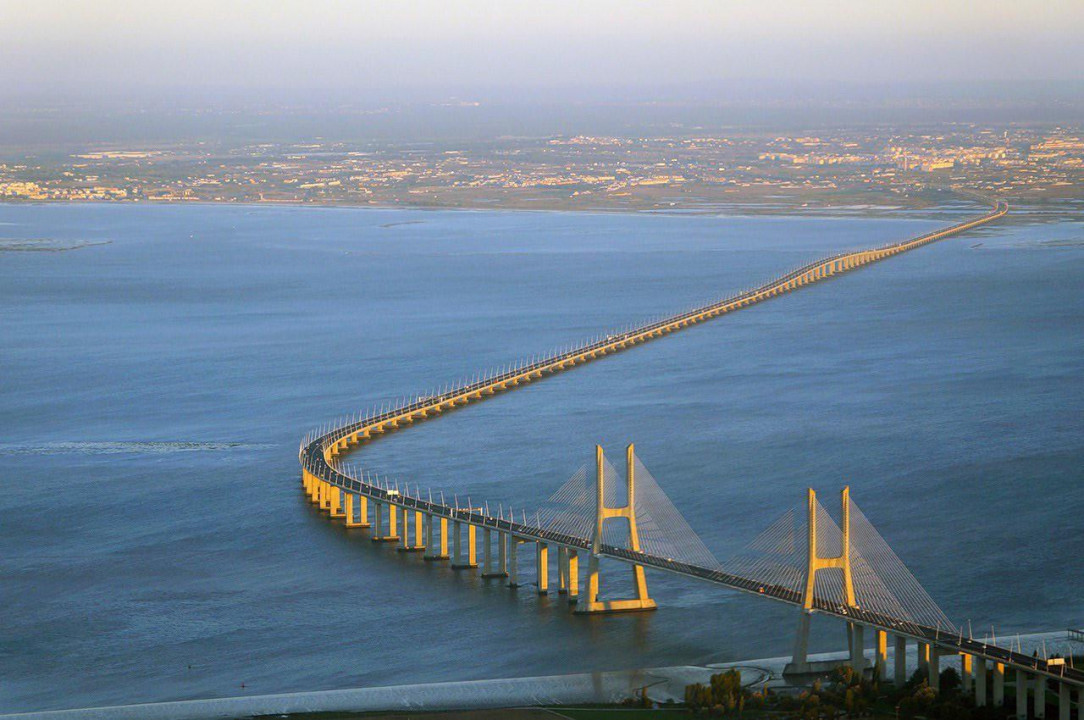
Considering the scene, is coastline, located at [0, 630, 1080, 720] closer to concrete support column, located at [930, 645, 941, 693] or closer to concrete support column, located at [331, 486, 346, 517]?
concrete support column, located at [930, 645, 941, 693]

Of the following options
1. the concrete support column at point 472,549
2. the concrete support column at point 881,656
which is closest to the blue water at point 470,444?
the concrete support column at point 472,549

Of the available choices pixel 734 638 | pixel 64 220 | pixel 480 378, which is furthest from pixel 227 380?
pixel 64 220

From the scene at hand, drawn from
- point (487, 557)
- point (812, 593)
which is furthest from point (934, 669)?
point (487, 557)

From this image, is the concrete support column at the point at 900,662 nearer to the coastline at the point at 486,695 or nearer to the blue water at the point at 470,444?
the coastline at the point at 486,695

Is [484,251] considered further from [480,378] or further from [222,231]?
[480,378]

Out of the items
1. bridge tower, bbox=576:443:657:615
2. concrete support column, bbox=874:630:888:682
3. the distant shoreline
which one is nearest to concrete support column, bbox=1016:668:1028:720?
concrete support column, bbox=874:630:888:682
